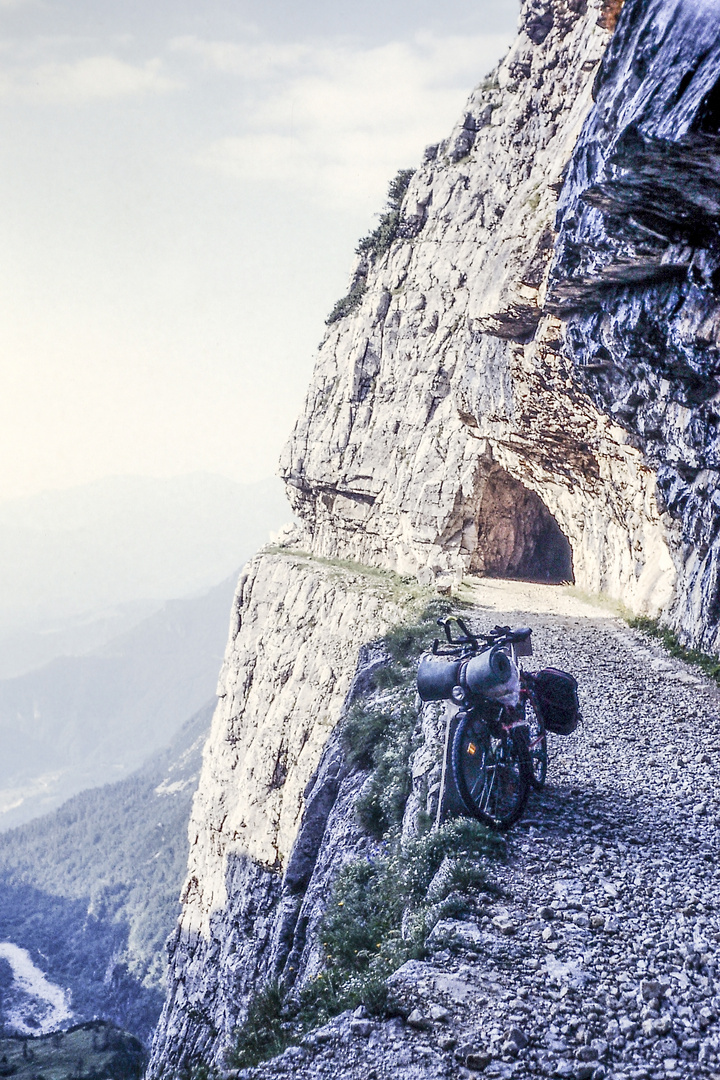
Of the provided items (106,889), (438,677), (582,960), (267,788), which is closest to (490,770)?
(438,677)

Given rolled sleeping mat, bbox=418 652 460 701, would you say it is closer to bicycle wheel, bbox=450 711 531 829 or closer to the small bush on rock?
bicycle wheel, bbox=450 711 531 829

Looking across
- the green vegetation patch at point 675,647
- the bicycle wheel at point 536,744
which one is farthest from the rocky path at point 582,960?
the green vegetation patch at point 675,647

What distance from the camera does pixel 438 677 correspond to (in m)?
9.40

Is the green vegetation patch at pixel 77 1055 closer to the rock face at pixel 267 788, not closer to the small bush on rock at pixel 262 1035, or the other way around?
the rock face at pixel 267 788

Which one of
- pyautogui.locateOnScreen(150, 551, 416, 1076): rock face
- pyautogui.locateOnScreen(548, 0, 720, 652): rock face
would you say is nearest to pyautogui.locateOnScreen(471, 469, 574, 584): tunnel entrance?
pyautogui.locateOnScreen(150, 551, 416, 1076): rock face

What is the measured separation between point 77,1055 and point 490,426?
136 feet

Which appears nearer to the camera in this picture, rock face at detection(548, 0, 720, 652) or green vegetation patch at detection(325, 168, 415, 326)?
rock face at detection(548, 0, 720, 652)

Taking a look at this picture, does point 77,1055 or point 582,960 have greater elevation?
point 582,960

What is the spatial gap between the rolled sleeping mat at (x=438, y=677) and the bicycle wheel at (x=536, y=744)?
1.03 m

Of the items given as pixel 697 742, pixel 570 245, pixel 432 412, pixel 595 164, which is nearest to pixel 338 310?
pixel 432 412

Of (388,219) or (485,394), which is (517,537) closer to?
(485,394)

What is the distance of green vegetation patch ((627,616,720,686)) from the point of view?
1533 cm

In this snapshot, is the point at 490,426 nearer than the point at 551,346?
No

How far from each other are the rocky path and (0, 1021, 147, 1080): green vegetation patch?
3474cm
